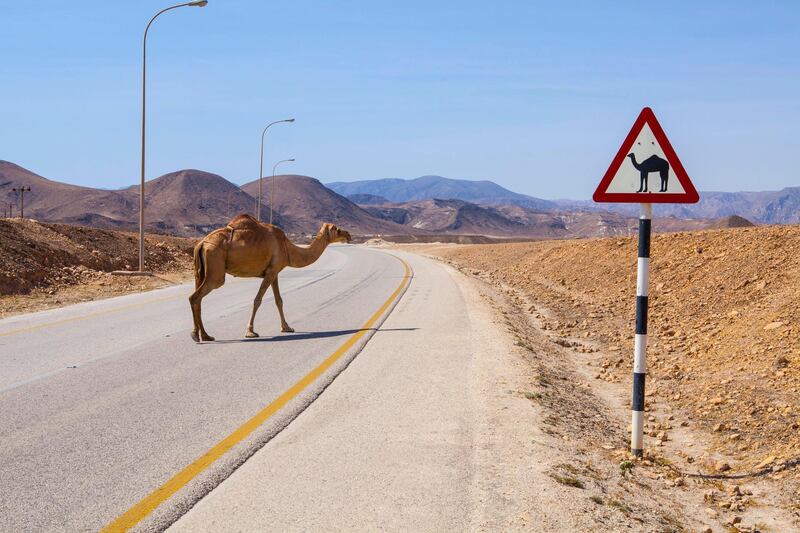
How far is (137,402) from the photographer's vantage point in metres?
7.86

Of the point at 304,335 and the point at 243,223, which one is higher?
the point at 243,223

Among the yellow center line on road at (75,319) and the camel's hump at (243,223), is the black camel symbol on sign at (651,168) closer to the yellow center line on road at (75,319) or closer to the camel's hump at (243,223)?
the camel's hump at (243,223)

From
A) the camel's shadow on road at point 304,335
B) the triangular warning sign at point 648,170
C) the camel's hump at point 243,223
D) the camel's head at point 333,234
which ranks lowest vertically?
the camel's shadow on road at point 304,335

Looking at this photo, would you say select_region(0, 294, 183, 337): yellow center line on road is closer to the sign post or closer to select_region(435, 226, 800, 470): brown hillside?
select_region(435, 226, 800, 470): brown hillside

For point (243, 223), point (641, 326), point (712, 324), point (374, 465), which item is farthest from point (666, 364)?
point (374, 465)

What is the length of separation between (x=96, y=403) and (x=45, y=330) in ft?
21.0

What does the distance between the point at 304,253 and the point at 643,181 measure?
27.9 feet

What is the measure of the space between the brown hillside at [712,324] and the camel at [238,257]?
5.63 meters

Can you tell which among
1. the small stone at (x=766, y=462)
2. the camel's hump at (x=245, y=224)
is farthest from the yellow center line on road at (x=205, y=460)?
the small stone at (x=766, y=462)

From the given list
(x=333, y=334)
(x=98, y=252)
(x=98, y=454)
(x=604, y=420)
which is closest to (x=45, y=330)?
(x=333, y=334)

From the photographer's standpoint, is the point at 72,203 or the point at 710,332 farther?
the point at 72,203

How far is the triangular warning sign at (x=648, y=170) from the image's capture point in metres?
6.41

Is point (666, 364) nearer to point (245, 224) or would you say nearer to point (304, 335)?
point (304, 335)

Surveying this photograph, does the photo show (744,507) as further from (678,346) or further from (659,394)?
(678,346)
